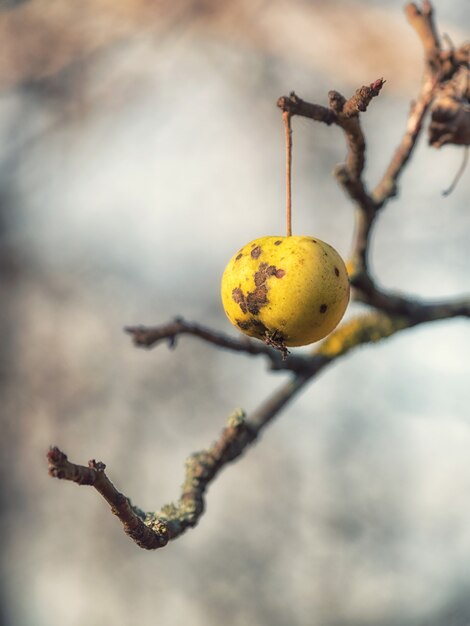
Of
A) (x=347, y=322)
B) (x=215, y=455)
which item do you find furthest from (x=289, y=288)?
(x=347, y=322)

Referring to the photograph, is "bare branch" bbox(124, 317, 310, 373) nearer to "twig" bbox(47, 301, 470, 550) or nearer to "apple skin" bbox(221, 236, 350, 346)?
"twig" bbox(47, 301, 470, 550)

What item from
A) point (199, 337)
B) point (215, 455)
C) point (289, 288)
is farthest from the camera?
point (199, 337)

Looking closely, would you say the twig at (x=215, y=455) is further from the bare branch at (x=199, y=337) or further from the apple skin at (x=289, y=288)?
the apple skin at (x=289, y=288)

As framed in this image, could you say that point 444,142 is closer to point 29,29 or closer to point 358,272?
point 358,272

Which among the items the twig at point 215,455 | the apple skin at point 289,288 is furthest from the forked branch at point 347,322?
the apple skin at point 289,288

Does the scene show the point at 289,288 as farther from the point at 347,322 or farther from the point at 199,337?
the point at 347,322

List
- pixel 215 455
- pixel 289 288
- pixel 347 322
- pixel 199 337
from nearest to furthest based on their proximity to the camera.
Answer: pixel 289 288 → pixel 215 455 → pixel 199 337 → pixel 347 322

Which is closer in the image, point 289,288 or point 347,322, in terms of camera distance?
point 289,288

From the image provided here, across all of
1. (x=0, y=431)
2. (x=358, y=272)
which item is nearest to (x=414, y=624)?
(x=0, y=431)
